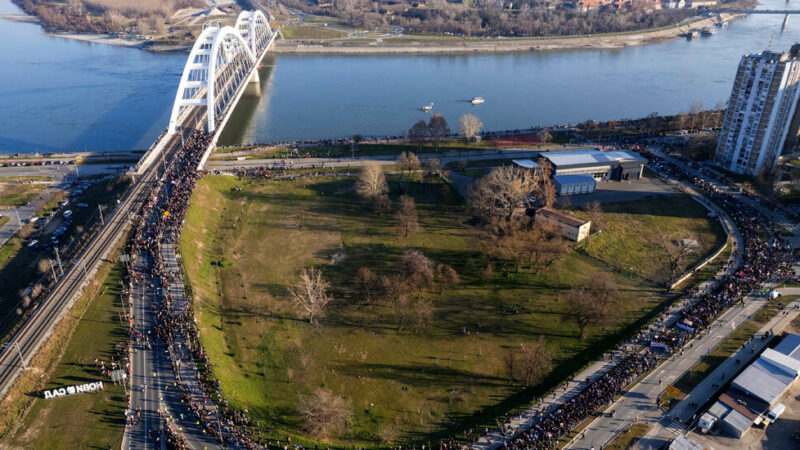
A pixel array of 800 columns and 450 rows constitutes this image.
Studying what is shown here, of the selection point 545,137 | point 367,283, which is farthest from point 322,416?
point 545,137

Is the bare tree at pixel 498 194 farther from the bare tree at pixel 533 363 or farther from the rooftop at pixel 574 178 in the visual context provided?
the bare tree at pixel 533 363

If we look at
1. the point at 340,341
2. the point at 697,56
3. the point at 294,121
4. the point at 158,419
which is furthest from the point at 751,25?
the point at 158,419

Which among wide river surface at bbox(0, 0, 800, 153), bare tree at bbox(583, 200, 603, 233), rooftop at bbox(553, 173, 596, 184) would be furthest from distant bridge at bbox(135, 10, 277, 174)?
bare tree at bbox(583, 200, 603, 233)

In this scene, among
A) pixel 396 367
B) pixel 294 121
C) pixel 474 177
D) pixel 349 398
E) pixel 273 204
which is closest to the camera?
pixel 349 398

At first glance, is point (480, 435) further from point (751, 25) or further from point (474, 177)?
point (751, 25)

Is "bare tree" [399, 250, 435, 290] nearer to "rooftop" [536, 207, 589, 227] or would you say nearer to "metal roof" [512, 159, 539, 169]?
"rooftop" [536, 207, 589, 227]

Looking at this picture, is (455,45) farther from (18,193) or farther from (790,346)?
(790,346)
